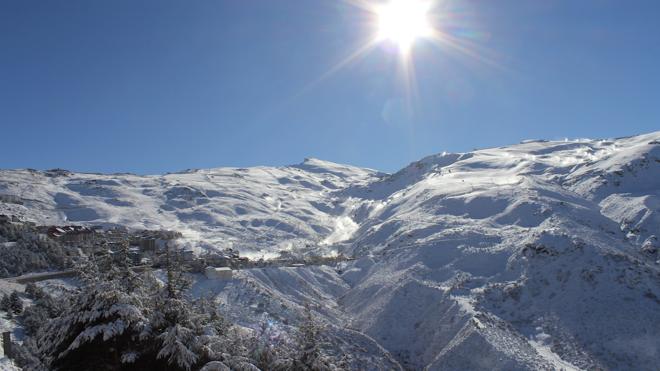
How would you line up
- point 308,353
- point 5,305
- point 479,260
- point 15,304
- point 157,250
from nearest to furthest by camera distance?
point 308,353, point 5,305, point 15,304, point 479,260, point 157,250

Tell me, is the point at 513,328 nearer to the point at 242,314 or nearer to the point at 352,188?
the point at 242,314

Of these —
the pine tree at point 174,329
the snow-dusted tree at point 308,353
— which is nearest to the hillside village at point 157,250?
the snow-dusted tree at point 308,353

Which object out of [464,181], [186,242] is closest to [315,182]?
[464,181]

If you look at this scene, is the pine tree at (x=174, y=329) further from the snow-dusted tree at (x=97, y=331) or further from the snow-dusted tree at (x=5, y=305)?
the snow-dusted tree at (x=5, y=305)

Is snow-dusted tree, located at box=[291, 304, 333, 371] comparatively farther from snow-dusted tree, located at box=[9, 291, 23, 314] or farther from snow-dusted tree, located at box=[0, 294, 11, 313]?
snow-dusted tree, located at box=[0, 294, 11, 313]

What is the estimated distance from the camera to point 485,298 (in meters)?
42.1

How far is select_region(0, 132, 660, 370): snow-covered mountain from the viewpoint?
3578 centimetres

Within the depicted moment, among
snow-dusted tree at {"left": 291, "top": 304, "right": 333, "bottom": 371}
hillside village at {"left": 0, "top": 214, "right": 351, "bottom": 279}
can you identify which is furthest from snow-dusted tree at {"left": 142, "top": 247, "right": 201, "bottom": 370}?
hillside village at {"left": 0, "top": 214, "right": 351, "bottom": 279}

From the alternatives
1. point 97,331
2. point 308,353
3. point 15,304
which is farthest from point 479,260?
point 97,331

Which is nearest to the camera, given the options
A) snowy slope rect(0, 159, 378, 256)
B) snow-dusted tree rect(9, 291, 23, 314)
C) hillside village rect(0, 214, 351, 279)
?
snow-dusted tree rect(9, 291, 23, 314)

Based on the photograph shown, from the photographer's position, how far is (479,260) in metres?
49.3

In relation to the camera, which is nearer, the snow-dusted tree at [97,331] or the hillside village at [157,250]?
the snow-dusted tree at [97,331]

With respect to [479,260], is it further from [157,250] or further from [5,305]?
[5,305]

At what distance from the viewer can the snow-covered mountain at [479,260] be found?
117 ft
